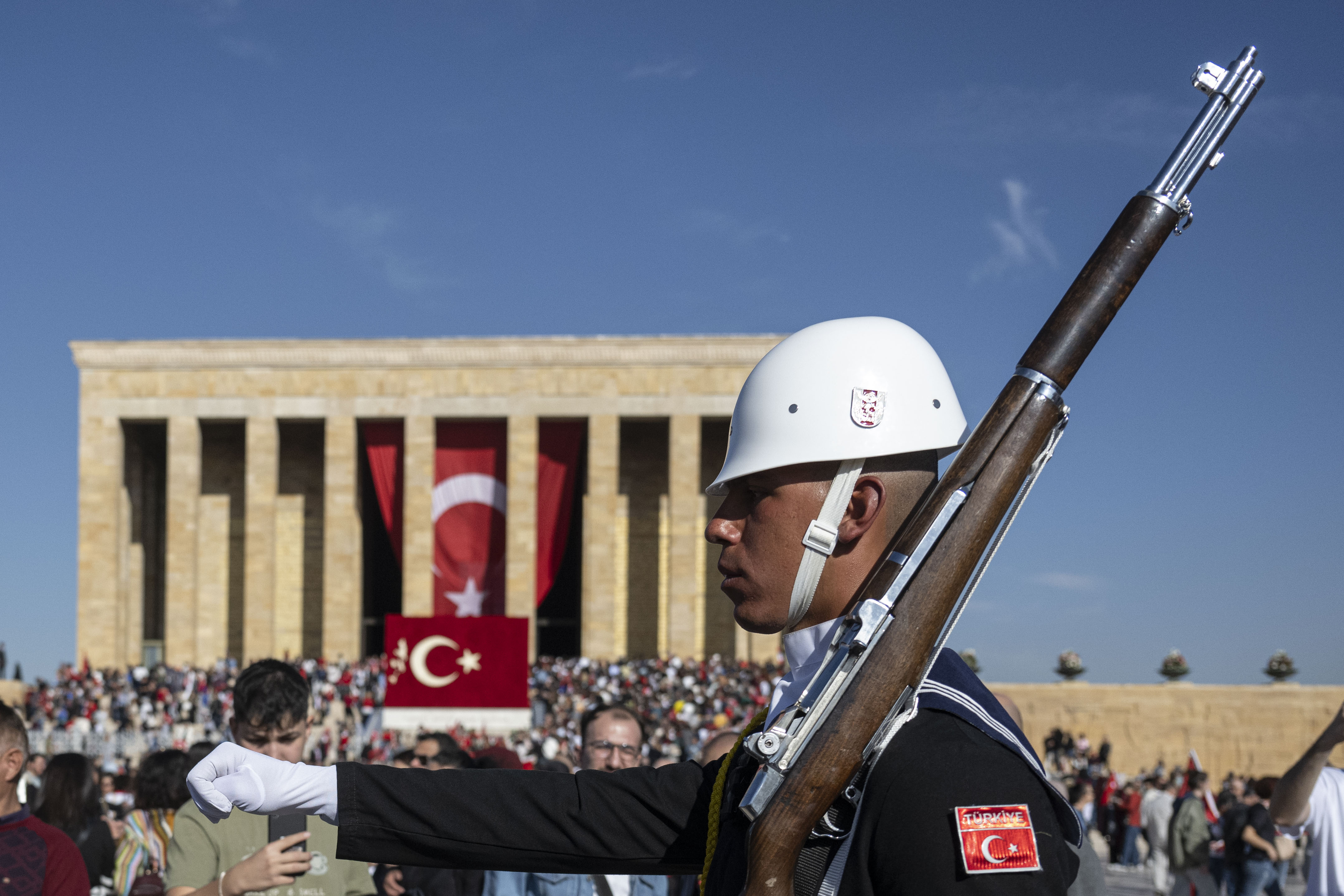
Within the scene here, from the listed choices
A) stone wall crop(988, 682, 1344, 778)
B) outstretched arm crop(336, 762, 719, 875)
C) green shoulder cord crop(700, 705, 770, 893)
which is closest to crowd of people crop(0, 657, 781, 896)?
outstretched arm crop(336, 762, 719, 875)

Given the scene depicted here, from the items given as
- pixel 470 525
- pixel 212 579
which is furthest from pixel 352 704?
pixel 212 579

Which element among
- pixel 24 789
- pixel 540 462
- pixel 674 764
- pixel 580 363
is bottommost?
pixel 24 789

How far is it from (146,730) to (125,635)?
46.1ft

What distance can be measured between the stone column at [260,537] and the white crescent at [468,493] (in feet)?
17.5

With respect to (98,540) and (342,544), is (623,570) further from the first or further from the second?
(98,540)

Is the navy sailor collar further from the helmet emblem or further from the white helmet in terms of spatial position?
the helmet emblem

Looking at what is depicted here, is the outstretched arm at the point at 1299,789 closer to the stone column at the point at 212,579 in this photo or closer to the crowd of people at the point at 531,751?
the crowd of people at the point at 531,751

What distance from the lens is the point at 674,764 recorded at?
7.42 ft

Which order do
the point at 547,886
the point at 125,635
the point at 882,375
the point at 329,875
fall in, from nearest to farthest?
the point at 882,375
the point at 329,875
the point at 547,886
the point at 125,635

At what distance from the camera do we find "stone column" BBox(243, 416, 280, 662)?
3950 centimetres

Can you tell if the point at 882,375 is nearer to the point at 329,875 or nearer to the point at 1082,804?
the point at 329,875

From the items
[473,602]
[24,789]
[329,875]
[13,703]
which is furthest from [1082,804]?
[13,703]

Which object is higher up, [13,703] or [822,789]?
[822,789]

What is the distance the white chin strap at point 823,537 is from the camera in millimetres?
1908
